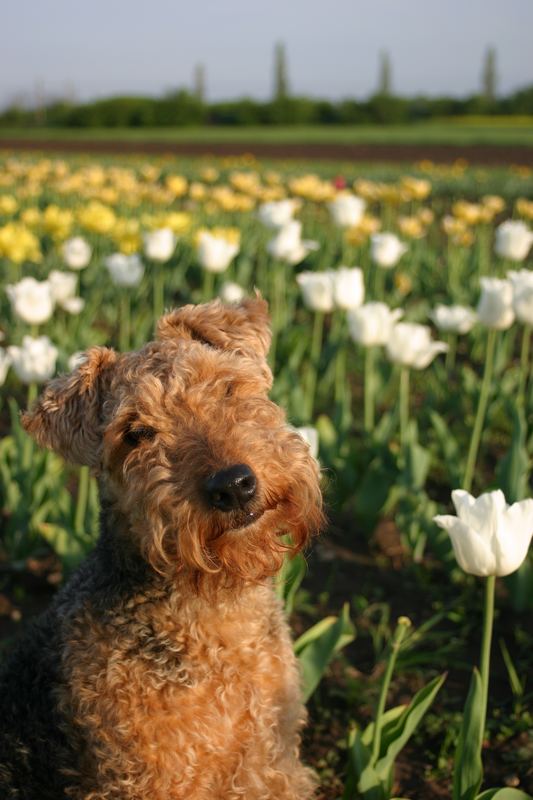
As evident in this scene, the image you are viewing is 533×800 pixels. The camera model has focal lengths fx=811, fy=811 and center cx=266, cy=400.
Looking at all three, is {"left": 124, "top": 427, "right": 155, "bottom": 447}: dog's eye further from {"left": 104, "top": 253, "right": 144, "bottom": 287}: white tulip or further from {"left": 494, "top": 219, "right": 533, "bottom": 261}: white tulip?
{"left": 494, "top": 219, "right": 533, "bottom": 261}: white tulip

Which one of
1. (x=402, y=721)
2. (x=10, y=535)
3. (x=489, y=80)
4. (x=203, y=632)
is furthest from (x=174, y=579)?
(x=489, y=80)

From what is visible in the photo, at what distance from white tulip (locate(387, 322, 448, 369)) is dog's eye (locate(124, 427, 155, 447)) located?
220 cm

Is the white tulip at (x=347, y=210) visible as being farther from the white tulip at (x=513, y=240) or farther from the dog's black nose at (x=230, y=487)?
the dog's black nose at (x=230, y=487)

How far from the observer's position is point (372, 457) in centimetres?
451

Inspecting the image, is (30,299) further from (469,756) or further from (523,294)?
(469,756)

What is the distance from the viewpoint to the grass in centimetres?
3272

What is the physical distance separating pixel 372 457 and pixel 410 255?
14.8ft

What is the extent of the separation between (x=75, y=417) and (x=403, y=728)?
4.53 ft

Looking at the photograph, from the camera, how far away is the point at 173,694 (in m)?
2.16

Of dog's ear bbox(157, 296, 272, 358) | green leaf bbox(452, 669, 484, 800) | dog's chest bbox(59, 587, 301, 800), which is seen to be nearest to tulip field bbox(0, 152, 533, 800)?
green leaf bbox(452, 669, 484, 800)

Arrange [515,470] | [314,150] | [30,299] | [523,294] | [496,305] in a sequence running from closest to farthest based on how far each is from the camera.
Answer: [515,470]
[496,305]
[523,294]
[30,299]
[314,150]

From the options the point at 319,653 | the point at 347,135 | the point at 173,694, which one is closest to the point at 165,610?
the point at 173,694

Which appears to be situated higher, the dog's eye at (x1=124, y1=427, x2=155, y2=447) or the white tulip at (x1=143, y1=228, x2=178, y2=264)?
the white tulip at (x1=143, y1=228, x2=178, y2=264)

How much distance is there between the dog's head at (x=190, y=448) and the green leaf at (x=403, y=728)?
0.70m
